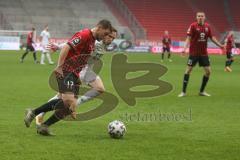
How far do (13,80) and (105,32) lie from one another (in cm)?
1132

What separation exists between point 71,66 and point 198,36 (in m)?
7.04

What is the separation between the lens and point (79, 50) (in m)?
8.42

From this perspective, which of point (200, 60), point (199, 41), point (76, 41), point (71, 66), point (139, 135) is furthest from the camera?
point (200, 60)

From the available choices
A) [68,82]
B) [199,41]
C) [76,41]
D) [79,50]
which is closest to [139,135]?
[68,82]

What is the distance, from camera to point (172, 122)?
10.2m

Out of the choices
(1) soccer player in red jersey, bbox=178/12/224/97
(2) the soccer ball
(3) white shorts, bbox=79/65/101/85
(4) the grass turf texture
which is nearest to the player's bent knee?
(4) the grass turf texture

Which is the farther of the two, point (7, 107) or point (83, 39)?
point (7, 107)

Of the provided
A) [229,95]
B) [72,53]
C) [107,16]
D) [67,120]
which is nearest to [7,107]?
[67,120]

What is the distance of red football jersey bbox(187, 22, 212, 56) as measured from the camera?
48.7 feet

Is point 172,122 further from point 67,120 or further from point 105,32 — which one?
point 105,32

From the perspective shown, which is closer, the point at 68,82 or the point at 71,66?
the point at 68,82

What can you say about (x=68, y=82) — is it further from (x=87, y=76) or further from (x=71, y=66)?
(x=87, y=76)

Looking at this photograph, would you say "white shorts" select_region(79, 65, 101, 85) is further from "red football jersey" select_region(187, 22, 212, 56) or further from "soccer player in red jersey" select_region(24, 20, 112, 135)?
"red football jersey" select_region(187, 22, 212, 56)

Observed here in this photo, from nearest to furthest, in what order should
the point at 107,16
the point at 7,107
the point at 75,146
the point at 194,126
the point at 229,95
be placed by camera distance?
the point at 75,146 < the point at 194,126 < the point at 7,107 < the point at 229,95 < the point at 107,16
